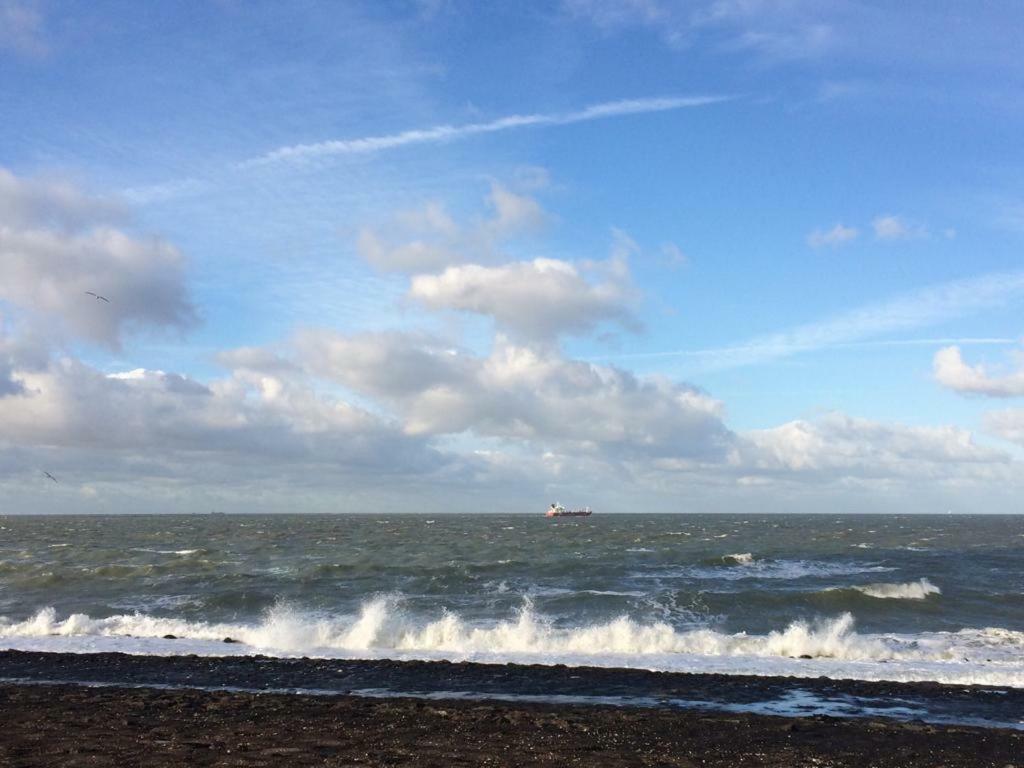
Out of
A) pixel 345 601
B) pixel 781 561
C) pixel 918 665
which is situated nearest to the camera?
pixel 918 665

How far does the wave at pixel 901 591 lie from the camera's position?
3169 centimetres

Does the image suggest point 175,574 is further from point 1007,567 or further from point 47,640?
point 1007,567

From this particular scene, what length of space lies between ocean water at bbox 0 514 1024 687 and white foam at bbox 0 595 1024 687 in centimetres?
8

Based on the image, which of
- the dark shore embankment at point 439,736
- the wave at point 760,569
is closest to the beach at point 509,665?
the dark shore embankment at point 439,736

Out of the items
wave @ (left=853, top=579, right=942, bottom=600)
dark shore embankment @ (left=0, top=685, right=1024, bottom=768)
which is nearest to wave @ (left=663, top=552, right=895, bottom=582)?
wave @ (left=853, top=579, right=942, bottom=600)

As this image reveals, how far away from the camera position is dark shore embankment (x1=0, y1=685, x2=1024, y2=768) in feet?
36.3

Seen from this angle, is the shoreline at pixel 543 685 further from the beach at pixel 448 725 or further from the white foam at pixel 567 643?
the white foam at pixel 567 643

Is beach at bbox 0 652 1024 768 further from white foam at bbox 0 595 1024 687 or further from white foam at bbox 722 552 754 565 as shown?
white foam at bbox 722 552 754 565

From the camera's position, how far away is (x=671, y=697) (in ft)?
51.1

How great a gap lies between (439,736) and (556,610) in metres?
16.6

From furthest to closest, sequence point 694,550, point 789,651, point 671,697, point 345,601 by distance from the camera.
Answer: point 694,550 → point 345,601 → point 789,651 → point 671,697

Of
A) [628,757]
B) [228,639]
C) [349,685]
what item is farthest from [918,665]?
[228,639]

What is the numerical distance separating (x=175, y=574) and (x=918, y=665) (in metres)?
33.1

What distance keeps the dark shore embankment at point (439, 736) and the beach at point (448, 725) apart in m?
0.03
